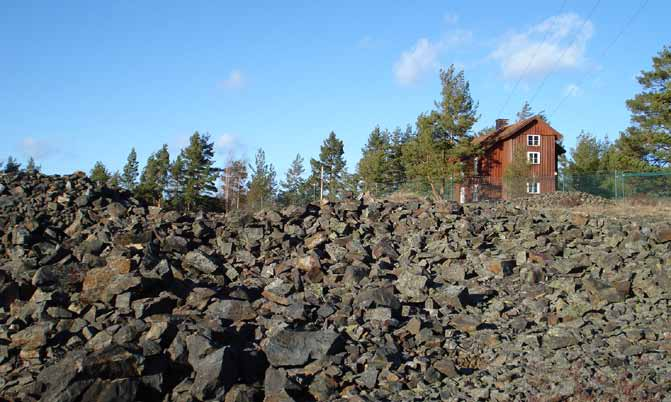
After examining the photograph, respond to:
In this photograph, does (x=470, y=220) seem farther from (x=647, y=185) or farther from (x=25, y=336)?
(x=647, y=185)

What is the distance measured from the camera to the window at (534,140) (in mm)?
41562

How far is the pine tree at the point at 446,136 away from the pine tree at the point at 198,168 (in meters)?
15.4

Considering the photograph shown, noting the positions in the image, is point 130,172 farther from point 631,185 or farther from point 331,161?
point 631,185

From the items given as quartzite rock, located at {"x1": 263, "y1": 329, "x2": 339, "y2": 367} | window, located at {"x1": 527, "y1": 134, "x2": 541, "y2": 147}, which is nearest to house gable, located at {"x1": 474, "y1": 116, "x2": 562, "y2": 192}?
window, located at {"x1": 527, "y1": 134, "x2": 541, "y2": 147}

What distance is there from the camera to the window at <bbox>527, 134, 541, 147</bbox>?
4156 cm

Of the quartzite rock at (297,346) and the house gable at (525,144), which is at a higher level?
the house gable at (525,144)

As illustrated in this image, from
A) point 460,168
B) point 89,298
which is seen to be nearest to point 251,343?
point 89,298

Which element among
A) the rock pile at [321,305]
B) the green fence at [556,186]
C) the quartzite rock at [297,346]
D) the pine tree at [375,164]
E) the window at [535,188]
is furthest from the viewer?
the pine tree at [375,164]

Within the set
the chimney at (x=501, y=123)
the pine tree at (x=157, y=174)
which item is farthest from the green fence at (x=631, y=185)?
the pine tree at (x=157, y=174)

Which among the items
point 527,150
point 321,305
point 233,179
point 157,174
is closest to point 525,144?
point 527,150

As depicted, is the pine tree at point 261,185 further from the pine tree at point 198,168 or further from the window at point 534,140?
the window at point 534,140

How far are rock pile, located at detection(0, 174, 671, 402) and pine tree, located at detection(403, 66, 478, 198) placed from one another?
22.7 m

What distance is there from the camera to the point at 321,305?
31.1 ft

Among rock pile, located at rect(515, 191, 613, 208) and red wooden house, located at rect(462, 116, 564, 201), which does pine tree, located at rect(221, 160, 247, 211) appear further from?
rock pile, located at rect(515, 191, 613, 208)
